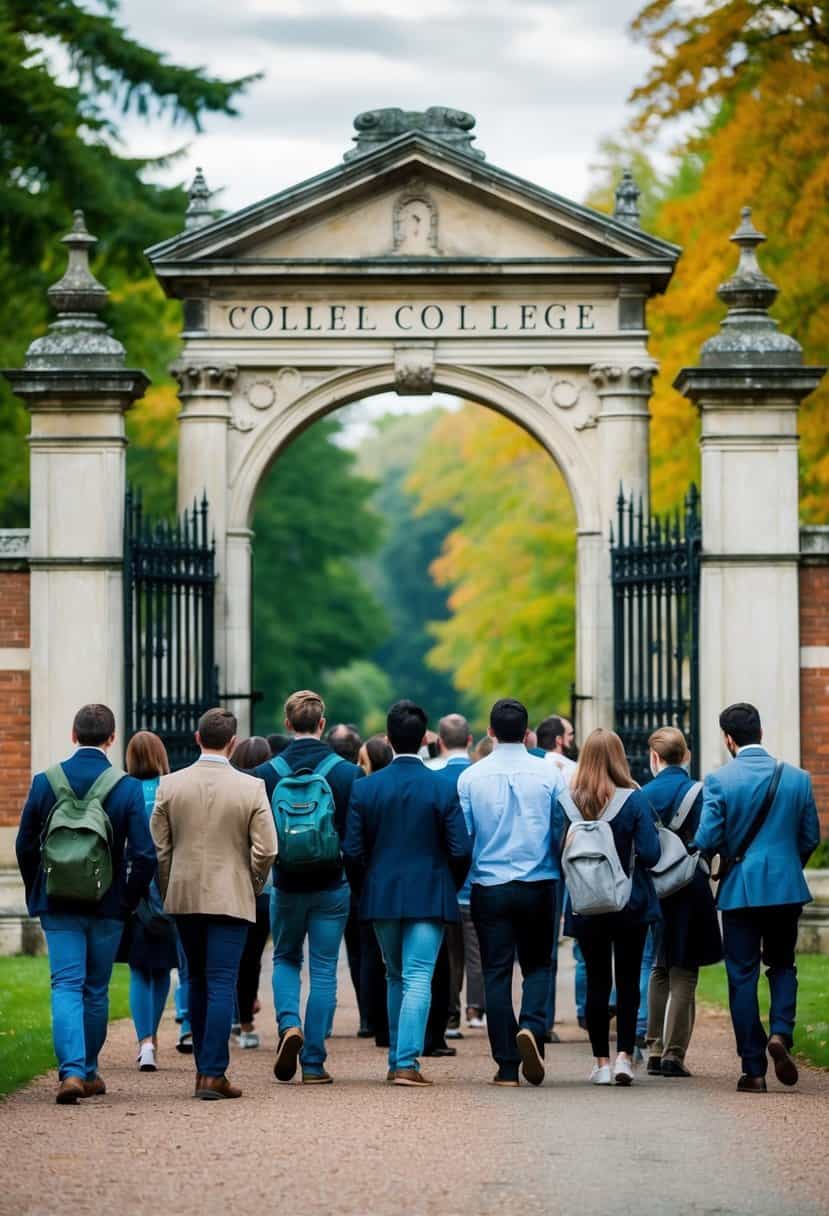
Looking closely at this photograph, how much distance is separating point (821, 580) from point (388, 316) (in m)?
4.42

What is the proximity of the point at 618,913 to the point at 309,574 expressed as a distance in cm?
3712

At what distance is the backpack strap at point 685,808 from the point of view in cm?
1048

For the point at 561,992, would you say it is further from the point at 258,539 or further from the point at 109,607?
the point at 258,539

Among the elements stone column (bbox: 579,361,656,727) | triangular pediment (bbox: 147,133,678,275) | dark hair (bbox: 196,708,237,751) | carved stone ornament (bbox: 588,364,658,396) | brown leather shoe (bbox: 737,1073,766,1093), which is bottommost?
brown leather shoe (bbox: 737,1073,766,1093)

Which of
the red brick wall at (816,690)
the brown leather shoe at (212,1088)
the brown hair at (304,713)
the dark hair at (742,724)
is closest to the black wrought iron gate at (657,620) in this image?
the red brick wall at (816,690)

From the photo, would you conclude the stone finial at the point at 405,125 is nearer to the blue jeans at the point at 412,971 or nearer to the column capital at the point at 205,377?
the column capital at the point at 205,377

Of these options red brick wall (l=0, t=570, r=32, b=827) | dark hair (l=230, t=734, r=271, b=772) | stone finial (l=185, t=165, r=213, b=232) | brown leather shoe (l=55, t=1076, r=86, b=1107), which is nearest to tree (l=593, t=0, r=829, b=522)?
stone finial (l=185, t=165, r=213, b=232)

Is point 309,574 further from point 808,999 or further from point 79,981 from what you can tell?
point 79,981

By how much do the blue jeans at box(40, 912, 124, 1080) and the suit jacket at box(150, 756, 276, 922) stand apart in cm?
34

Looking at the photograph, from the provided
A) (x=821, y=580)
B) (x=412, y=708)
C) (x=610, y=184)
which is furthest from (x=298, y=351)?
(x=610, y=184)

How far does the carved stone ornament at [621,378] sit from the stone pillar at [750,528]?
2.09 metres

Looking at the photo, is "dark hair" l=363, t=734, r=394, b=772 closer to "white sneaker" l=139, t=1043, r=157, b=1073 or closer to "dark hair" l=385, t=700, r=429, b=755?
"dark hair" l=385, t=700, r=429, b=755

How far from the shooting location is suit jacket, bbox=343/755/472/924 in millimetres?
9906

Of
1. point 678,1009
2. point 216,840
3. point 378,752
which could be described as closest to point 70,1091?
point 216,840
